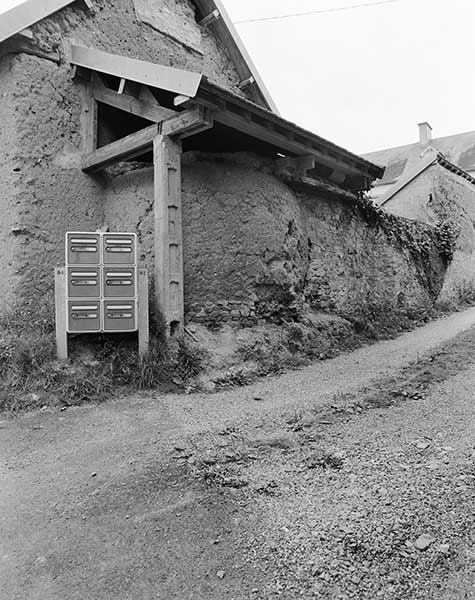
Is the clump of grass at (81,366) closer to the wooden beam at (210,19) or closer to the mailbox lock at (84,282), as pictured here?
the mailbox lock at (84,282)

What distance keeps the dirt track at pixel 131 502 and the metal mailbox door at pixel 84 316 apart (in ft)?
3.13

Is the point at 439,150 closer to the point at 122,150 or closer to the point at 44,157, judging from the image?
the point at 122,150

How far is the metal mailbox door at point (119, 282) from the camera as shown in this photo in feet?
16.3

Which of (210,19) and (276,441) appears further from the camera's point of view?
(210,19)

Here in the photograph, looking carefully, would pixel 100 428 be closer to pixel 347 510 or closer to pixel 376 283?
pixel 347 510

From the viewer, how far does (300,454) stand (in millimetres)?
3178

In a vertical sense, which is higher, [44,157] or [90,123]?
[90,123]

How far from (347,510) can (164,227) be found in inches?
158

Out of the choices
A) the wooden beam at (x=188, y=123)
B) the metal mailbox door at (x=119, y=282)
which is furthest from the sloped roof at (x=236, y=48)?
the metal mailbox door at (x=119, y=282)

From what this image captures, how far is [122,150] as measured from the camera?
608 centimetres

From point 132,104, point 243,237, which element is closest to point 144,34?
point 132,104

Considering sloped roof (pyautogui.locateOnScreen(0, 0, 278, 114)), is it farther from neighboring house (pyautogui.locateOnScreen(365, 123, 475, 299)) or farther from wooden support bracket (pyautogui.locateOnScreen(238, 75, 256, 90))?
neighboring house (pyautogui.locateOnScreen(365, 123, 475, 299))

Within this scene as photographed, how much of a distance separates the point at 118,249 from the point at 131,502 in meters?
3.12

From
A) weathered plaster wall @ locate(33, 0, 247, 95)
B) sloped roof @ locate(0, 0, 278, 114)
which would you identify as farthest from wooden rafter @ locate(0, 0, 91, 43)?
sloped roof @ locate(0, 0, 278, 114)
